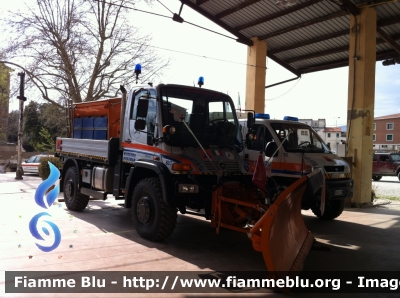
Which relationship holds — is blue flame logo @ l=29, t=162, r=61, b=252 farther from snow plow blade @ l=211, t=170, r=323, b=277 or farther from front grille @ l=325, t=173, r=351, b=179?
front grille @ l=325, t=173, r=351, b=179

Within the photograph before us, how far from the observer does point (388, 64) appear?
1447cm

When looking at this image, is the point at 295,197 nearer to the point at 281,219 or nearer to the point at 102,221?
the point at 281,219

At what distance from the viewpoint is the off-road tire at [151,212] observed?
629cm

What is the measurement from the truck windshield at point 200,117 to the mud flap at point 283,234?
6.38 feet

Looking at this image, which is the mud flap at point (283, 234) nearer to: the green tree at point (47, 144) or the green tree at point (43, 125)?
the green tree at point (43, 125)

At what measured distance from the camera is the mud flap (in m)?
4.51

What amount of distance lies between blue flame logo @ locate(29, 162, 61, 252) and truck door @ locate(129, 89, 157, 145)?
60.5 inches

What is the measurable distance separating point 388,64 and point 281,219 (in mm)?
12002

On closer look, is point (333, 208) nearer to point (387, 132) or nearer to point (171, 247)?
point (171, 247)

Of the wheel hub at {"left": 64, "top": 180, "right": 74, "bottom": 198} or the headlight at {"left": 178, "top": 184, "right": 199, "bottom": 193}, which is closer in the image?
the headlight at {"left": 178, "top": 184, "right": 199, "bottom": 193}

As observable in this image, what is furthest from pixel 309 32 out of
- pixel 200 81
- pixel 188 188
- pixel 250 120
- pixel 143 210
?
pixel 143 210

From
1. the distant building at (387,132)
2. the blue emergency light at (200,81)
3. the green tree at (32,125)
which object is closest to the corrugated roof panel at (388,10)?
the blue emergency light at (200,81)

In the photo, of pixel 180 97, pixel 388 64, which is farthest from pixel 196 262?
pixel 388 64

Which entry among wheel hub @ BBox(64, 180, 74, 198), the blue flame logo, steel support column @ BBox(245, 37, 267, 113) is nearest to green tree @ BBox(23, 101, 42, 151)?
steel support column @ BBox(245, 37, 267, 113)
